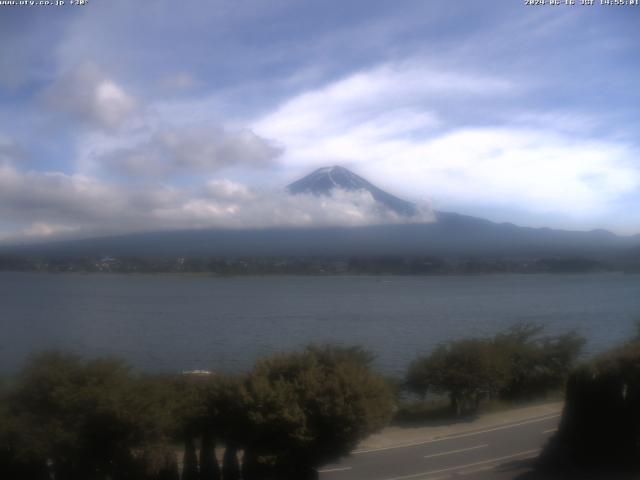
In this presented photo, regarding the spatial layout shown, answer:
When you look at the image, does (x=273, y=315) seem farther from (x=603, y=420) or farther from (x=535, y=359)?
(x=603, y=420)

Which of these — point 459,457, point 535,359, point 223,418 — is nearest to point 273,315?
point 535,359

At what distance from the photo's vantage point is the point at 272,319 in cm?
3278

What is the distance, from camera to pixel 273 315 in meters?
35.0

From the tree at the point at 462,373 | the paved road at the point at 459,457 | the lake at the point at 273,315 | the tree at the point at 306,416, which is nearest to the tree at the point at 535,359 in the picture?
the tree at the point at 462,373

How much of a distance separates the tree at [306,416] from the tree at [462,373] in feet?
21.7

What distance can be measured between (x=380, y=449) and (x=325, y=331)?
17.7 m

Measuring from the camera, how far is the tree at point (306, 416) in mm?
7738

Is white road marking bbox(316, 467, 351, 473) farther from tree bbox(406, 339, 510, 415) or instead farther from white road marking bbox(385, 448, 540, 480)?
tree bbox(406, 339, 510, 415)

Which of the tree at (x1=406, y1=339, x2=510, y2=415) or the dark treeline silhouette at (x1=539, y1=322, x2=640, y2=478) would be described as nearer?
the dark treeline silhouette at (x1=539, y1=322, x2=640, y2=478)

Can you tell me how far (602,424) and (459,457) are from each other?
7.56 ft

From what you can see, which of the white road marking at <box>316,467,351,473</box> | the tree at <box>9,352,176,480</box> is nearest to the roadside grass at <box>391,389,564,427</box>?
the white road marking at <box>316,467,351,473</box>

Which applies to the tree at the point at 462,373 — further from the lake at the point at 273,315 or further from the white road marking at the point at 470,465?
the white road marking at the point at 470,465

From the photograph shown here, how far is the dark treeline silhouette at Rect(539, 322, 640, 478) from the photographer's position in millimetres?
7102

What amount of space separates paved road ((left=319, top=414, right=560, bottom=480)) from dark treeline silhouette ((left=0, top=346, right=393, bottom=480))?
792 mm
